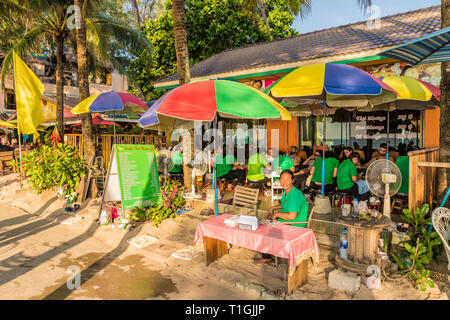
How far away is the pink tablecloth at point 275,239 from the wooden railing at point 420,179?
181 centimetres

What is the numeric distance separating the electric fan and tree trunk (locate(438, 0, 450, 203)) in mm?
571

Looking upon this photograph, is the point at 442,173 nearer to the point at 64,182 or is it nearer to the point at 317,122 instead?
the point at 317,122

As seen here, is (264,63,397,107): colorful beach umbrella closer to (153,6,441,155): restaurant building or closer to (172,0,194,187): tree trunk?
(153,6,441,155): restaurant building

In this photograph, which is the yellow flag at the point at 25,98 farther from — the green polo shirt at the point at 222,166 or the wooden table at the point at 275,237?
the wooden table at the point at 275,237

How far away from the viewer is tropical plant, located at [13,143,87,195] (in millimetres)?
9086

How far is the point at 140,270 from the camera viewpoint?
4.85 m

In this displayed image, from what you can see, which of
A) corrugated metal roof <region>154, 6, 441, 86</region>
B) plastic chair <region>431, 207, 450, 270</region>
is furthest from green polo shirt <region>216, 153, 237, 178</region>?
plastic chair <region>431, 207, 450, 270</region>

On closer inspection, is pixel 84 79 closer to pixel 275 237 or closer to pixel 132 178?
pixel 132 178

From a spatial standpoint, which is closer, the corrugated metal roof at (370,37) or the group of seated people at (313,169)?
the group of seated people at (313,169)

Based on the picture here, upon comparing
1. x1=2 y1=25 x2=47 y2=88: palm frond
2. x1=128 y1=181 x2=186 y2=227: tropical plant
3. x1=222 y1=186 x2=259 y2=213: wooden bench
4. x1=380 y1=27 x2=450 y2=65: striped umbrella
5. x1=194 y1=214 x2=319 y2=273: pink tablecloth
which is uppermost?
x1=2 y1=25 x2=47 y2=88: palm frond

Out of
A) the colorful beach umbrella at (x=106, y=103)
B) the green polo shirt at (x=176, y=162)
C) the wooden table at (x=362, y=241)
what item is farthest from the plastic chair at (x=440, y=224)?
the colorful beach umbrella at (x=106, y=103)

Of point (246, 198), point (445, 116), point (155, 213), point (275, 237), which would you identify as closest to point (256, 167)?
point (246, 198)

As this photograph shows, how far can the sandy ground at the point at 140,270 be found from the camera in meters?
4.03
